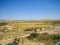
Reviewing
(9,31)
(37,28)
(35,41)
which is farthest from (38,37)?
(9,31)

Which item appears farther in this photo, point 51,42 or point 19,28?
point 19,28

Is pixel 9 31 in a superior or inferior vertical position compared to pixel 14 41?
superior

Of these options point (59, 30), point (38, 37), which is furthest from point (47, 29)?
point (38, 37)

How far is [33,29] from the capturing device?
3.70 meters

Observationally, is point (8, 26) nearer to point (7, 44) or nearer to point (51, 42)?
point (7, 44)

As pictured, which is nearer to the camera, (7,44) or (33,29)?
(7,44)

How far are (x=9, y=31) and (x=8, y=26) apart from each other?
6.6 inches

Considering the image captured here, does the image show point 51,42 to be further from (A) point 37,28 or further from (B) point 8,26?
(B) point 8,26

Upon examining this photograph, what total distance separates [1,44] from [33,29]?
3.77 feet

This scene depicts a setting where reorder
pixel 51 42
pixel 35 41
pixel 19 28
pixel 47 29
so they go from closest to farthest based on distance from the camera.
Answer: pixel 51 42, pixel 35 41, pixel 19 28, pixel 47 29

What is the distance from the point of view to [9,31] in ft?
11.5

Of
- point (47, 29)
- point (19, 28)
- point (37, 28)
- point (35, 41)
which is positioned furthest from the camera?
point (47, 29)

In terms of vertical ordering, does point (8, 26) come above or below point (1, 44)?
above

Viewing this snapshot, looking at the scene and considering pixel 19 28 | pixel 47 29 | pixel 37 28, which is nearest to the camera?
pixel 19 28
